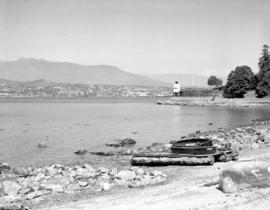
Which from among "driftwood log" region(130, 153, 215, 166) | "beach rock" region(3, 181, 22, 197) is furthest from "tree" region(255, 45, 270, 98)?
"beach rock" region(3, 181, 22, 197)

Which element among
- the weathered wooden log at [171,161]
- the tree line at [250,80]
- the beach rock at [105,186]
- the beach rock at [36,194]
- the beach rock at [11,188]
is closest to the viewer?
the beach rock at [36,194]

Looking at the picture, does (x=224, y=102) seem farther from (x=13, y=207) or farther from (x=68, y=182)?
(x=13, y=207)

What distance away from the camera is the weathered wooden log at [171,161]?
29047 mm

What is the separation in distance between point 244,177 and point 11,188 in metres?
12.9

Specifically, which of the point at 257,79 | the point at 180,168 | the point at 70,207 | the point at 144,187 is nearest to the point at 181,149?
the point at 180,168

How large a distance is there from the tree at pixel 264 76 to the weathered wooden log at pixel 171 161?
124 m

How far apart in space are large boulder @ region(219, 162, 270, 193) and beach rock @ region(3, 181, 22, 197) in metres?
11.3

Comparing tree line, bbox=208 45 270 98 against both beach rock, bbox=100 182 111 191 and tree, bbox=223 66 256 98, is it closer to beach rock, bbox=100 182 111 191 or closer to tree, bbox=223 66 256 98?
tree, bbox=223 66 256 98

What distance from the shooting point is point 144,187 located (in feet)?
75.5

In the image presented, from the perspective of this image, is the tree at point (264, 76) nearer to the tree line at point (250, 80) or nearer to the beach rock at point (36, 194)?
the tree line at point (250, 80)

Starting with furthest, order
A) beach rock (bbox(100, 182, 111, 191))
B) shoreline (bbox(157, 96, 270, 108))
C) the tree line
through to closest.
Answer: the tree line → shoreline (bbox(157, 96, 270, 108)) → beach rock (bbox(100, 182, 111, 191))

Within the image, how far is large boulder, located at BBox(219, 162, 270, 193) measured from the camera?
18.4 meters

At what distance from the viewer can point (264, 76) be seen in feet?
486

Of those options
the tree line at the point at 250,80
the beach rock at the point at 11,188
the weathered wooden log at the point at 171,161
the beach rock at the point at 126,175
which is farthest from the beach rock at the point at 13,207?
the tree line at the point at 250,80
